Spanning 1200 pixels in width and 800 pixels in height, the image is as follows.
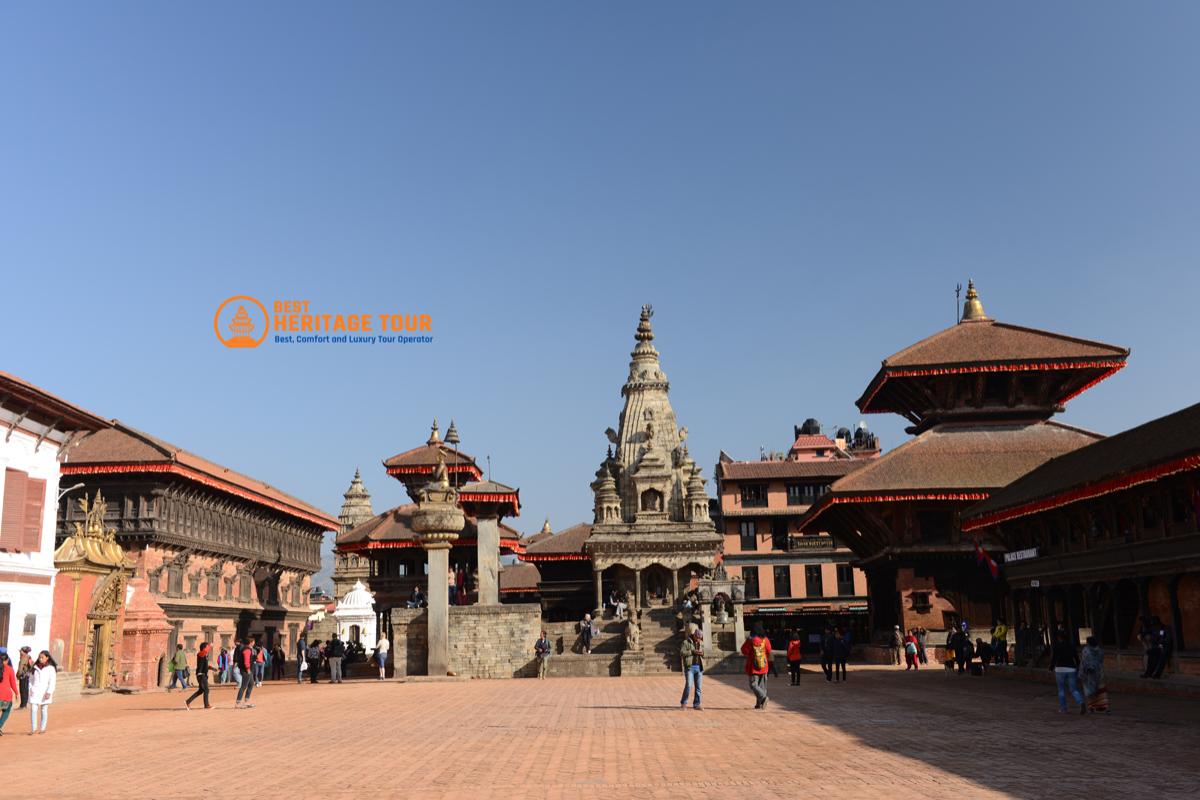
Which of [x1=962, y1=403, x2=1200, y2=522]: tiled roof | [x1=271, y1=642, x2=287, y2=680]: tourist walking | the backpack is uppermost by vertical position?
[x1=962, y1=403, x2=1200, y2=522]: tiled roof

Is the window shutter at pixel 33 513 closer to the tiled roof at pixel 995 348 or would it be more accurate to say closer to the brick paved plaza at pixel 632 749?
the brick paved plaza at pixel 632 749

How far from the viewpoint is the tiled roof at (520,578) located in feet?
217

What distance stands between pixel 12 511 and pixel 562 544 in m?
40.3

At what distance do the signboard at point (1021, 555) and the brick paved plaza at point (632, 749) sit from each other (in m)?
5.12

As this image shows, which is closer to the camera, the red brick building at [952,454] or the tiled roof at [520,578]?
the red brick building at [952,454]

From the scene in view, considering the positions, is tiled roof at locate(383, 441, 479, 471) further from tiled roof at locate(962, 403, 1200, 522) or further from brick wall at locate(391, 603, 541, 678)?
tiled roof at locate(962, 403, 1200, 522)

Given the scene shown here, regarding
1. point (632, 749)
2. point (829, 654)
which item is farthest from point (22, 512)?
point (829, 654)

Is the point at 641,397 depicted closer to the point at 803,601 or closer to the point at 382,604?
the point at 803,601

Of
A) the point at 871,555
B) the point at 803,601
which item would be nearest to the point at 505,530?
the point at 803,601

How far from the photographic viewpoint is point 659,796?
10.6 m

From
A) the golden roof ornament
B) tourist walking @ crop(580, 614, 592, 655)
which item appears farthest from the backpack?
tourist walking @ crop(580, 614, 592, 655)

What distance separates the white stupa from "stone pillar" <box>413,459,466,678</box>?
21.2 m

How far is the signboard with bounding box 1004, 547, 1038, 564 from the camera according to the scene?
2823 centimetres

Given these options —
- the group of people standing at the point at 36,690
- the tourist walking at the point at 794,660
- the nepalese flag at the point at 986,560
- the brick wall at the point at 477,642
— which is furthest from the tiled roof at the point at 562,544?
the group of people standing at the point at 36,690
